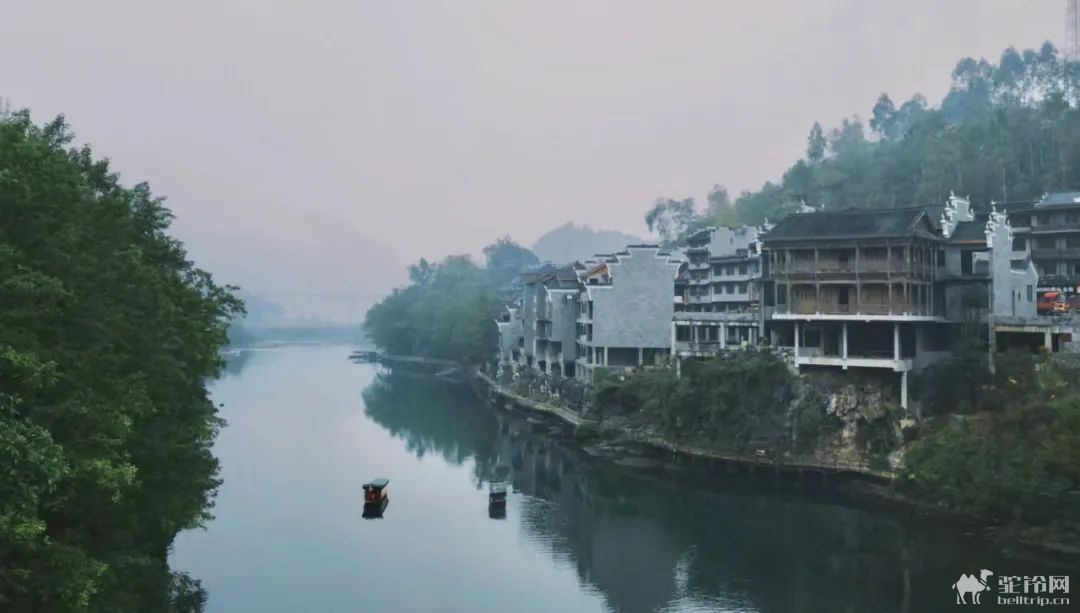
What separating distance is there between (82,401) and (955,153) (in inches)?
2233

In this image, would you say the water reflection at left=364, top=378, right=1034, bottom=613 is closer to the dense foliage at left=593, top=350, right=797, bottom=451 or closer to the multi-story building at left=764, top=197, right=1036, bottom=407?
the dense foliage at left=593, top=350, right=797, bottom=451

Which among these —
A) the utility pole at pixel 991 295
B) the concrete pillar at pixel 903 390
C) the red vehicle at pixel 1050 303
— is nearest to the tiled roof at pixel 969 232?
the utility pole at pixel 991 295

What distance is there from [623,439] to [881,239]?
12.8 meters

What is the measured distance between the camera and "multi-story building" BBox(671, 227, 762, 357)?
130ft

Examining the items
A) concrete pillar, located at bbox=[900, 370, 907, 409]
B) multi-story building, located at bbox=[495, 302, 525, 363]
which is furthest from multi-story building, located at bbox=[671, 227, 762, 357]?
multi-story building, located at bbox=[495, 302, 525, 363]

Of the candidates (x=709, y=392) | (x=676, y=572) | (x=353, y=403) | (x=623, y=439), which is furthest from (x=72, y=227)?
(x=353, y=403)

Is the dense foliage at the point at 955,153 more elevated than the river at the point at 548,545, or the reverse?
the dense foliage at the point at 955,153

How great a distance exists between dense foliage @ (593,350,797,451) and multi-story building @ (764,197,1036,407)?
1.69 m

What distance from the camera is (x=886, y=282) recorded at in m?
31.7

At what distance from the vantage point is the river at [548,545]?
20.5 metres

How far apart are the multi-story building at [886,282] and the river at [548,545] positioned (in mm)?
6940

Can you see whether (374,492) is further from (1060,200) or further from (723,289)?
(1060,200)

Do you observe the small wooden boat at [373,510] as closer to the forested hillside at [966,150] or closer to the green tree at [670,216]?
the forested hillside at [966,150]

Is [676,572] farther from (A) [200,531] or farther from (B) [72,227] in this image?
(B) [72,227]
